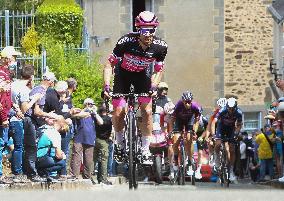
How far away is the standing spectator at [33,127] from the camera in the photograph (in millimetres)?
18125

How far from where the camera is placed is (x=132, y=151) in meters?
14.8

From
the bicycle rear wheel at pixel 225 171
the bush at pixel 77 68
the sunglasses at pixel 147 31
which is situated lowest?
the bicycle rear wheel at pixel 225 171

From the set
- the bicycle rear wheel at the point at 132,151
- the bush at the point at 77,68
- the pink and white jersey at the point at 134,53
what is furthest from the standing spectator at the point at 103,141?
the bush at the point at 77,68

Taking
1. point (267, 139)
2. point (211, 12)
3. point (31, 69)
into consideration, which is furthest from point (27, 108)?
point (211, 12)

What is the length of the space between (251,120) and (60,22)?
9628mm

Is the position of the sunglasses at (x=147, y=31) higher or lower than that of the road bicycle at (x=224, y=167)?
higher

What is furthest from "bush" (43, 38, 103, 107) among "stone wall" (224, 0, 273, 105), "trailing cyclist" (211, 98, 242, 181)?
"trailing cyclist" (211, 98, 242, 181)

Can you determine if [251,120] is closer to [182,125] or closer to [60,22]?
[60,22]

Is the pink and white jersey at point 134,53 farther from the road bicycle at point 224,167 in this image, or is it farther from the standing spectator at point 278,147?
the standing spectator at point 278,147

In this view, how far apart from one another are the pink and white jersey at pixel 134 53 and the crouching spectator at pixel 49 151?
3.84 metres

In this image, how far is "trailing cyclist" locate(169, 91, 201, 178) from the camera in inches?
913

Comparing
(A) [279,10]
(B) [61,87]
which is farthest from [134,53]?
(A) [279,10]

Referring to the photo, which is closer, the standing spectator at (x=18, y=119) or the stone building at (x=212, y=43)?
the standing spectator at (x=18, y=119)

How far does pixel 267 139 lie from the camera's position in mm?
28484
